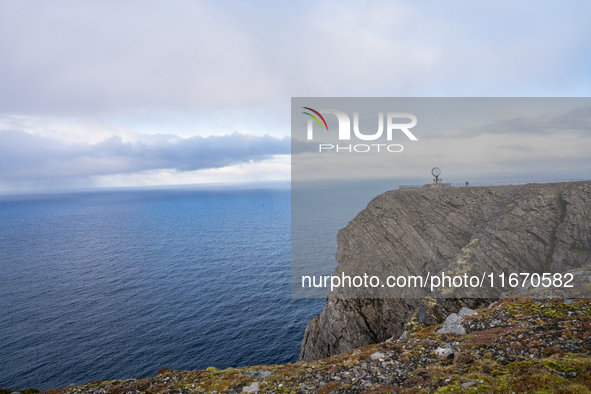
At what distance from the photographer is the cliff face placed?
36.6 metres

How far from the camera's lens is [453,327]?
21188 millimetres

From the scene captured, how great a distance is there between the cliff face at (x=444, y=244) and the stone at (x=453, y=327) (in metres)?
Answer: 10.4

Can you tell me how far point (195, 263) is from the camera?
91.4 metres

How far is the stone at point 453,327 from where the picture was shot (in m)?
20.5

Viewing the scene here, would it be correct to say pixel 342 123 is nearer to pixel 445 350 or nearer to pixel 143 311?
pixel 445 350

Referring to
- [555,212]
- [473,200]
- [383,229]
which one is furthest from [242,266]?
[555,212]

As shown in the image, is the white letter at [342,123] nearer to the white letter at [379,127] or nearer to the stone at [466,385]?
the white letter at [379,127]

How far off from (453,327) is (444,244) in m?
26.3

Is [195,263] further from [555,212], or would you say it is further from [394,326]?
[555,212]

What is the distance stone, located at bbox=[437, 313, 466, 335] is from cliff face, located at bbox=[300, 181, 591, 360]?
10.4m

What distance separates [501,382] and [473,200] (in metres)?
42.3

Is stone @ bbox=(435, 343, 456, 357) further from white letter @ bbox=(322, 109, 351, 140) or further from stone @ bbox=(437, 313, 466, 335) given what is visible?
white letter @ bbox=(322, 109, 351, 140)

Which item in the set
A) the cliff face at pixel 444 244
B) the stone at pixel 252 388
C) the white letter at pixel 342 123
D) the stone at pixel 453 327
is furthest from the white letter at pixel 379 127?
the stone at pixel 252 388

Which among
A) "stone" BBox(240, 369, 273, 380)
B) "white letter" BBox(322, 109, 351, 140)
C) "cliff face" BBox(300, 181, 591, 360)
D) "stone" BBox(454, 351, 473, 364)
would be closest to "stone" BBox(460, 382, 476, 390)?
"stone" BBox(454, 351, 473, 364)
